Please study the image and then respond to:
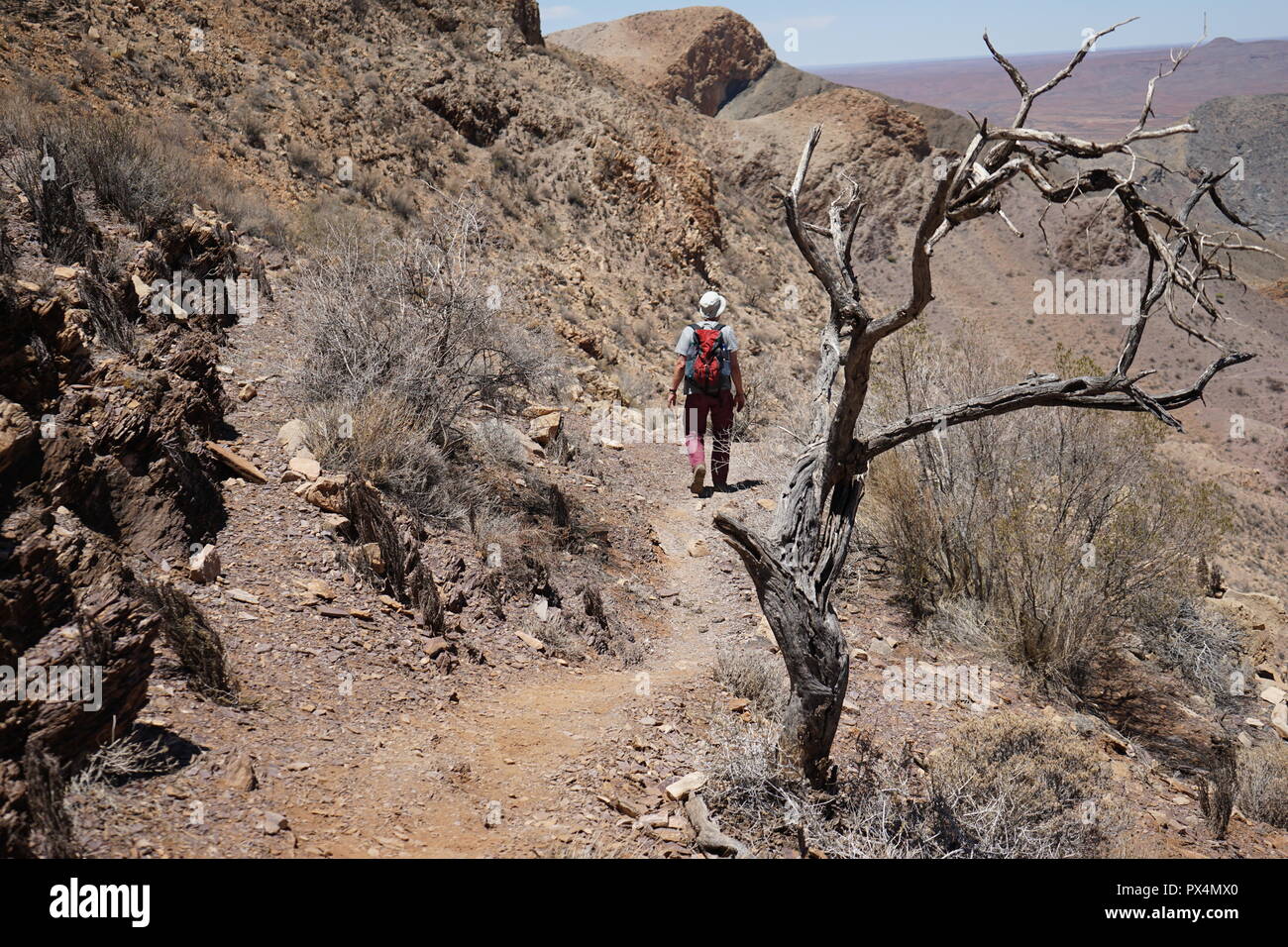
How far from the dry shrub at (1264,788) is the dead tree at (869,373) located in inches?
116

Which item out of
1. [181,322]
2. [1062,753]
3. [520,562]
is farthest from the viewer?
[181,322]

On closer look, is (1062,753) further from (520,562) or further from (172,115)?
(172,115)

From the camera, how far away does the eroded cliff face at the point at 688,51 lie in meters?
54.2

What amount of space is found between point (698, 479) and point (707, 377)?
3.83ft

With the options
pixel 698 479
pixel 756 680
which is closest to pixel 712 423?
pixel 698 479

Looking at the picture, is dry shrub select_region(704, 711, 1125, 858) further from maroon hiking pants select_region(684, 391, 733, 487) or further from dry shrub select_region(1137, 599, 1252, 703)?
maroon hiking pants select_region(684, 391, 733, 487)

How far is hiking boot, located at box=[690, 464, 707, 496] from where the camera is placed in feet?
27.0

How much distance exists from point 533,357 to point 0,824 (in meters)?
6.14

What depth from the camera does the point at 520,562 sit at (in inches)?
Result: 226

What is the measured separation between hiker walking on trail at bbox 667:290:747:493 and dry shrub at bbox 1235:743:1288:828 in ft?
15.1

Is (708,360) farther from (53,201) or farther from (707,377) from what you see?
(53,201)

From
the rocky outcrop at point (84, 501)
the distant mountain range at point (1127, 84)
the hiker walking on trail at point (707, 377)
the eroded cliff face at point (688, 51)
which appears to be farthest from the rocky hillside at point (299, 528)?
the distant mountain range at point (1127, 84)

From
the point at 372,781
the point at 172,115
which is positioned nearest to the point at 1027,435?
the point at 372,781

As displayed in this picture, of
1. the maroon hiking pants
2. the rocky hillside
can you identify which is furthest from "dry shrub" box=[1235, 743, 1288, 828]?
the maroon hiking pants
